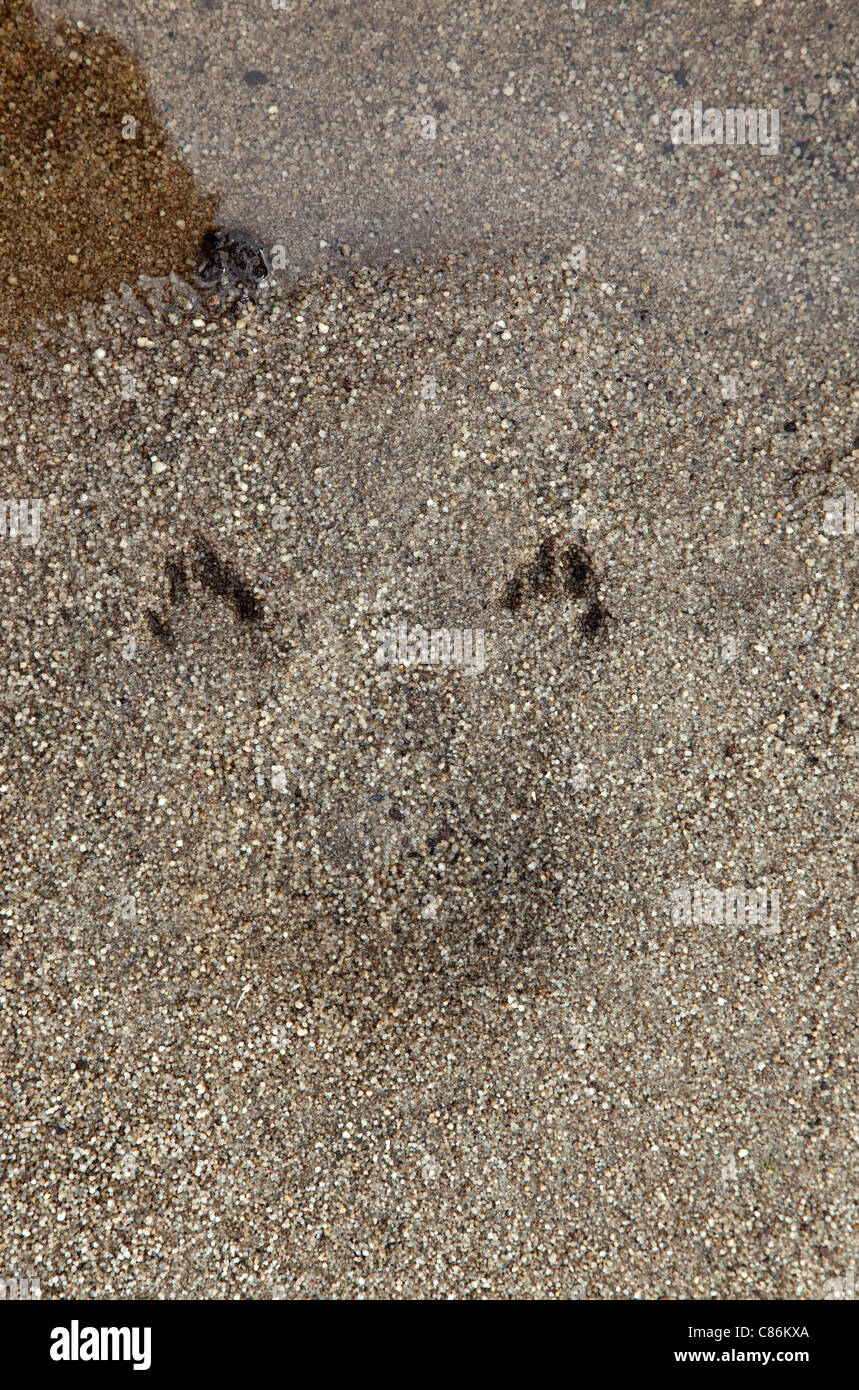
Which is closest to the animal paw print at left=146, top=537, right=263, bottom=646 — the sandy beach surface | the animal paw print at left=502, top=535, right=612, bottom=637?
the sandy beach surface

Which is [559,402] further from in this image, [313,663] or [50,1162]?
[50,1162]

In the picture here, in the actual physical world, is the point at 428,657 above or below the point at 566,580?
below

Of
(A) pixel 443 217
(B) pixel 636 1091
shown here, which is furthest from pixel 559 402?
(B) pixel 636 1091

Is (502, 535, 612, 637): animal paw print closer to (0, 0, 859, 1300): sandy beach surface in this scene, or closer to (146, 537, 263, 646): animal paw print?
(0, 0, 859, 1300): sandy beach surface

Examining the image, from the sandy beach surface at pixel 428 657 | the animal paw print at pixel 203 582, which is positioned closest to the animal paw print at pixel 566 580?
the sandy beach surface at pixel 428 657

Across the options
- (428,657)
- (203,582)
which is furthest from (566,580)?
(203,582)

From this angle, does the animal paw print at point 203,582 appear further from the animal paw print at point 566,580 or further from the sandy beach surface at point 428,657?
the animal paw print at point 566,580

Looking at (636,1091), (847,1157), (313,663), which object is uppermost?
(313,663)

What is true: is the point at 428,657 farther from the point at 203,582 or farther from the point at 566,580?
the point at 203,582
